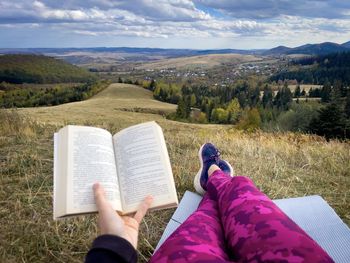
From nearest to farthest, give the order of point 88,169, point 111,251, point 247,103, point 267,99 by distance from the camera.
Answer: point 111,251, point 88,169, point 247,103, point 267,99

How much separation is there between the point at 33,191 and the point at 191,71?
429 feet

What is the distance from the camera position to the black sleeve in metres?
1.24

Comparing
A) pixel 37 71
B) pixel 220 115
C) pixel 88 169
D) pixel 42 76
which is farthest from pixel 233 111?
pixel 37 71

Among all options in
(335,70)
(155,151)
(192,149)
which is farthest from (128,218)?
(335,70)

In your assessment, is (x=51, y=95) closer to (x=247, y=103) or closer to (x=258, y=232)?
(x=247, y=103)

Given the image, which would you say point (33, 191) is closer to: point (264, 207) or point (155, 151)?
point (155, 151)

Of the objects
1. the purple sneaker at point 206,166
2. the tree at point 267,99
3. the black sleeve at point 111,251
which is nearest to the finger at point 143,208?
the black sleeve at point 111,251

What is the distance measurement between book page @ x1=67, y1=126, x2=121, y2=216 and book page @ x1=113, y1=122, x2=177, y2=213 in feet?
0.15

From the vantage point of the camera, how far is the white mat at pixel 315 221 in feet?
7.50

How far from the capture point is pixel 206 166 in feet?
10.7

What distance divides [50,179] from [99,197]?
1.95 metres

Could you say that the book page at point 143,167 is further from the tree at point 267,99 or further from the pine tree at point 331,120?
the tree at point 267,99

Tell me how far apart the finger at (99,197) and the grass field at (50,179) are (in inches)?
30.7

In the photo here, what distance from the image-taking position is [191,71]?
433 ft
